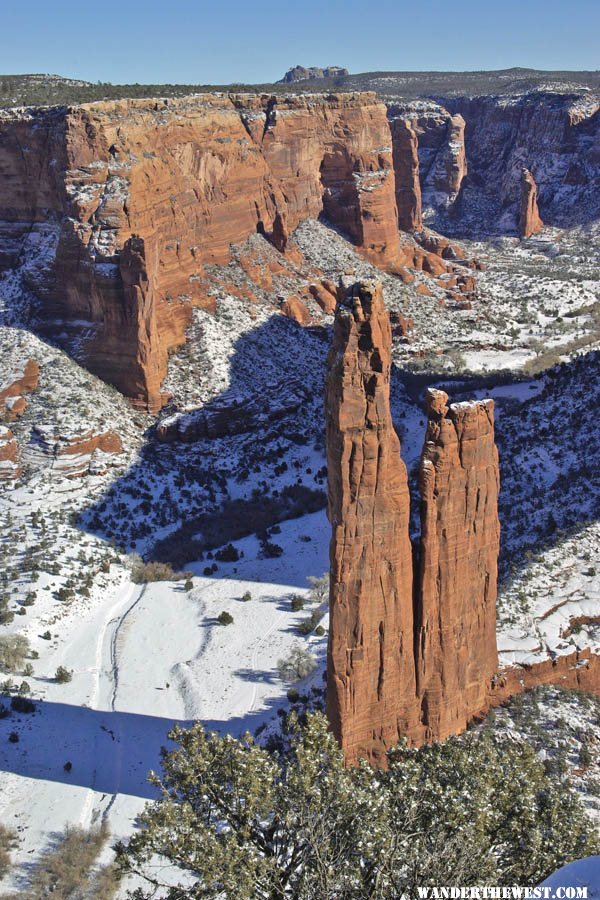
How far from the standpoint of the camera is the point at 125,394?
50.1 metres

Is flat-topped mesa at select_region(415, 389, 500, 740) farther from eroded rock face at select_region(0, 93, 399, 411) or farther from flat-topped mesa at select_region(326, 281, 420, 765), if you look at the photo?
eroded rock face at select_region(0, 93, 399, 411)

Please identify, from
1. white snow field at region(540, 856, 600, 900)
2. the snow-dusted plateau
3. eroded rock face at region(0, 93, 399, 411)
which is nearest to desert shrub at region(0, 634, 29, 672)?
the snow-dusted plateau

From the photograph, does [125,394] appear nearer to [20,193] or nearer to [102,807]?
[20,193]

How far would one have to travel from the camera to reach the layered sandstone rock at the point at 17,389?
4581cm

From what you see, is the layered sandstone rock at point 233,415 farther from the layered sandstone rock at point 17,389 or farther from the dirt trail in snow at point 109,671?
the dirt trail in snow at point 109,671

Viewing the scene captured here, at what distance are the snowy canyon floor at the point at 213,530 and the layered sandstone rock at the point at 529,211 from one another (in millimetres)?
39198

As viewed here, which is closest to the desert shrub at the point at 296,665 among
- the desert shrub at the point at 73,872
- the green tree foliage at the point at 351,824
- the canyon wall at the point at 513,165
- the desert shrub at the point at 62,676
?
the desert shrub at the point at 62,676

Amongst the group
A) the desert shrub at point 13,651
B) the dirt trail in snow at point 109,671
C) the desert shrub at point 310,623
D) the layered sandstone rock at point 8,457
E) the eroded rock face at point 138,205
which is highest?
the eroded rock face at point 138,205

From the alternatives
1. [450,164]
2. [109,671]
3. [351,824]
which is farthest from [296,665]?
[450,164]

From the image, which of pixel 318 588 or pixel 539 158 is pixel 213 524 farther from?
pixel 539 158

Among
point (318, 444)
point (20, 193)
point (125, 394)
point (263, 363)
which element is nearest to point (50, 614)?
point (125, 394)

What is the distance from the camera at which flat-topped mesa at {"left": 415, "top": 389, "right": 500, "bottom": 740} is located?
68.7ft

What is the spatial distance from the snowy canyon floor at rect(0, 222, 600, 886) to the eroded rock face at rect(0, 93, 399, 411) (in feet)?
6.46

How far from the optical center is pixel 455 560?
21.8 metres
